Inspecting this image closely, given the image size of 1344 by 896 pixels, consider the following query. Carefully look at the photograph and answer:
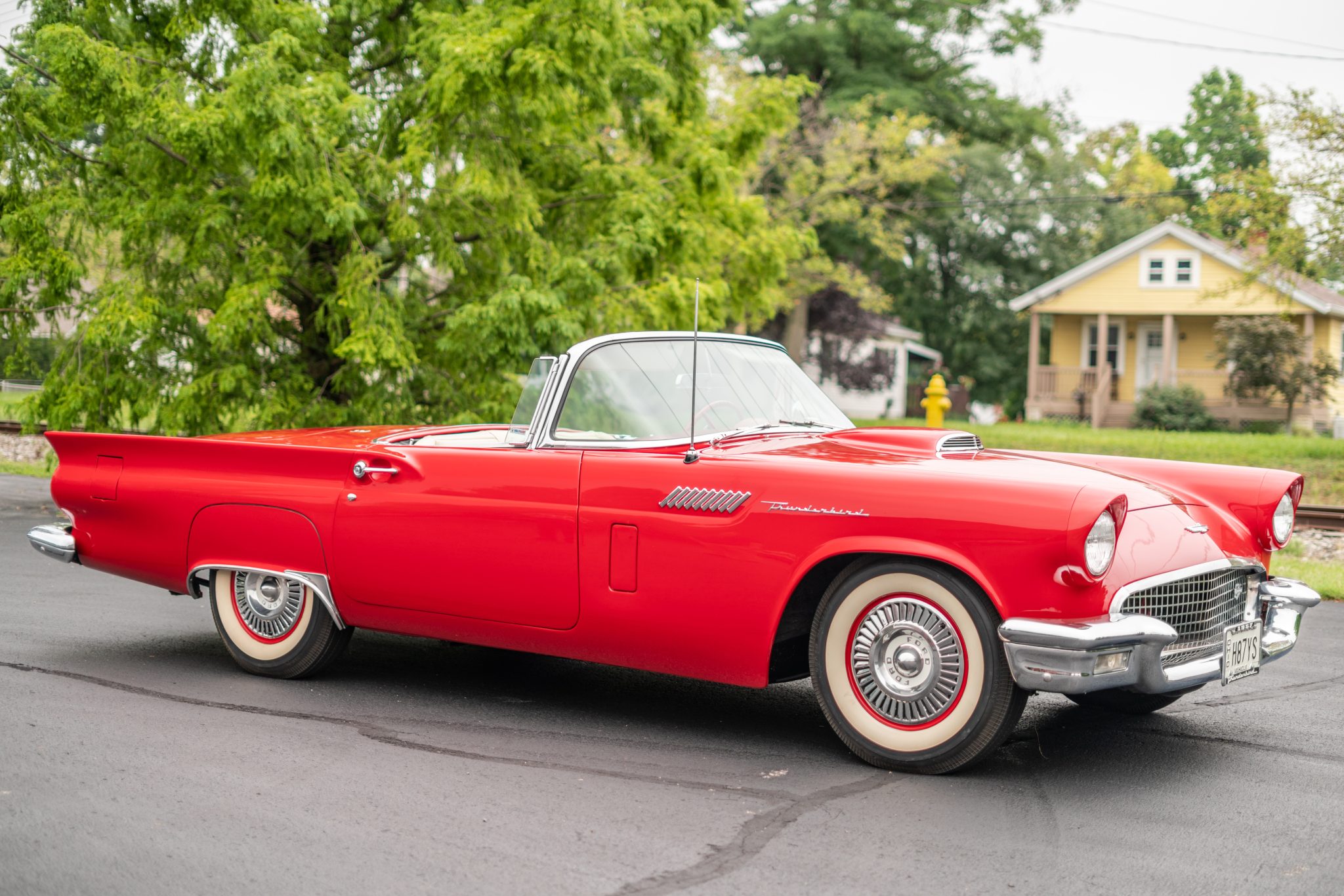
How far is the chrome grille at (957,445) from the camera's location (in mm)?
5027

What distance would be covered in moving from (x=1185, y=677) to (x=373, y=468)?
3253 millimetres

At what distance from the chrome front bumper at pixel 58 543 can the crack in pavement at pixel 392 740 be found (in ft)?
2.06

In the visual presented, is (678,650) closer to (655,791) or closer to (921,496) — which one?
(655,791)

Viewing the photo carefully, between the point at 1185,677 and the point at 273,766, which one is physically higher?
the point at 1185,677

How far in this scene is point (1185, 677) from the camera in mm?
4320

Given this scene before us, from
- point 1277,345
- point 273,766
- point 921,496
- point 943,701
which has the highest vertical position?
point 1277,345

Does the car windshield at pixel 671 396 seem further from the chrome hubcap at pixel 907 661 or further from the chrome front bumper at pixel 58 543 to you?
the chrome front bumper at pixel 58 543

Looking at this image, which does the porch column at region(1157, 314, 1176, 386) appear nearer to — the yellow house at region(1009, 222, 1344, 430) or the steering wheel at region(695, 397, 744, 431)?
the yellow house at region(1009, 222, 1344, 430)

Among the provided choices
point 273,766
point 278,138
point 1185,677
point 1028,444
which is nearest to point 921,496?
point 1185,677

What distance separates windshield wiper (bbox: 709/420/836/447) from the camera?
17.0 ft

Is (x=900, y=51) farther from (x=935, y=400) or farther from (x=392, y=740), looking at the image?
(x=392, y=740)

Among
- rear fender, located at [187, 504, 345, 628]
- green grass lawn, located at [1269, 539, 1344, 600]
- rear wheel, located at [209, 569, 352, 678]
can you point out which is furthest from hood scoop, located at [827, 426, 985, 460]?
green grass lawn, located at [1269, 539, 1344, 600]

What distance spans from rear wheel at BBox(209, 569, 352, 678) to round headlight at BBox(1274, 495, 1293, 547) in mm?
3891

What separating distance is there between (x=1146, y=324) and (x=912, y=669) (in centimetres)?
3603
